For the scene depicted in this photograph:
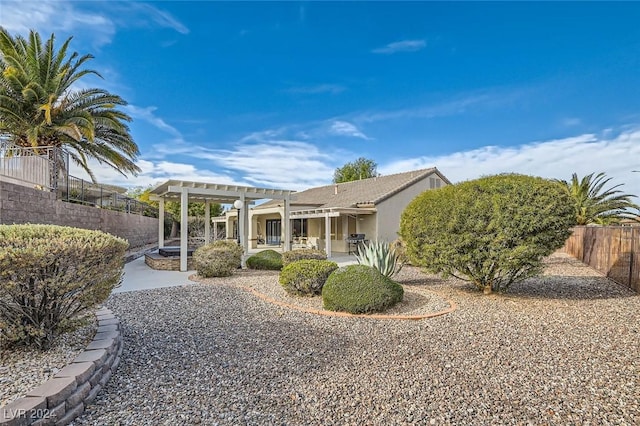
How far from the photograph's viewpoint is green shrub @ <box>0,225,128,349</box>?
3553 millimetres

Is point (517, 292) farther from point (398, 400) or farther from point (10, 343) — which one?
point (10, 343)

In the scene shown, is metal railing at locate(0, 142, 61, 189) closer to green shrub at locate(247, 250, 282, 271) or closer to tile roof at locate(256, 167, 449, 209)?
green shrub at locate(247, 250, 282, 271)

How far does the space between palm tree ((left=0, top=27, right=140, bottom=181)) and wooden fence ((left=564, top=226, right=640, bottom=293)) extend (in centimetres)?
1791

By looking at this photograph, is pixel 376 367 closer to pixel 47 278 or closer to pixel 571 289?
pixel 47 278

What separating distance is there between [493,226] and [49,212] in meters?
13.8

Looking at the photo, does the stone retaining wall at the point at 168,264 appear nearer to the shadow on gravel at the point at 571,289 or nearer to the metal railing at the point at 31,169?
the metal railing at the point at 31,169

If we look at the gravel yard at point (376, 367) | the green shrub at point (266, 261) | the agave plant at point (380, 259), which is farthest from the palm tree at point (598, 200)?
the green shrub at point (266, 261)

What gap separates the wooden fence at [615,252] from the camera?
8.89 meters

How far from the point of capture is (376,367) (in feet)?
14.1

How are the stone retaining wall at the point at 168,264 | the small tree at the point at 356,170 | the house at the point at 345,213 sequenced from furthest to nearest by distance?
the small tree at the point at 356,170 < the house at the point at 345,213 < the stone retaining wall at the point at 168,264

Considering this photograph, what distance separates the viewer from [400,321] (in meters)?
6.39

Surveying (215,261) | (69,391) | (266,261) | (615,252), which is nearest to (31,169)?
(215,261)

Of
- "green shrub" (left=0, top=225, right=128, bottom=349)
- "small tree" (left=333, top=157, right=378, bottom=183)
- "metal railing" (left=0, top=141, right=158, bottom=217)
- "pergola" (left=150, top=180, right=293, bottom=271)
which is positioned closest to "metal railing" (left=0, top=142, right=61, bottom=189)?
"metal railing" (left=0, top=141, right=158, bottom=217)

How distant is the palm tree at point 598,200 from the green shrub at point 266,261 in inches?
628
